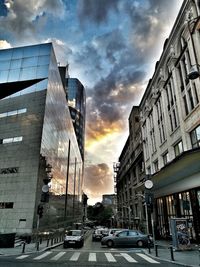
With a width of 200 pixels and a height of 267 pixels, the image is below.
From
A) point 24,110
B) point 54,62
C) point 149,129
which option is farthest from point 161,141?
point 54,62

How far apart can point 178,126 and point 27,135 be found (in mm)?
22501

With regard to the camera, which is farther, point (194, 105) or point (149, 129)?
point (149, 129)

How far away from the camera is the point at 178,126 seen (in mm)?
25891

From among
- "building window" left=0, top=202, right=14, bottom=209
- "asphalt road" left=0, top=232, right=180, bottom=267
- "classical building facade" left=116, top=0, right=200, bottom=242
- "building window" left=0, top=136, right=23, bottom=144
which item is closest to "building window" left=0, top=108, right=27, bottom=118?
"building window" left=0, top=136, right=23, bottom=144

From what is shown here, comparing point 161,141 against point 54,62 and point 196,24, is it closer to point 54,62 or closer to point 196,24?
point 196,24

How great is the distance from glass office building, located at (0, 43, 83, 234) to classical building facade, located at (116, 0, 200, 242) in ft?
51.4

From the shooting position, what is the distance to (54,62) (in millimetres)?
44562

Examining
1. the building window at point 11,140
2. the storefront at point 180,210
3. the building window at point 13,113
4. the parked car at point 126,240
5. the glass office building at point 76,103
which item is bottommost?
the parked car at point 126,240

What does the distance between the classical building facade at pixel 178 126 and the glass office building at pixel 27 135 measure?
15.7 meters

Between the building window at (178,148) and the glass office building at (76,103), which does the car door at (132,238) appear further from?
the glass office building at (76,103)

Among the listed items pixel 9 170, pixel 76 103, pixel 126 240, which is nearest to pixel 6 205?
pixel 9 170

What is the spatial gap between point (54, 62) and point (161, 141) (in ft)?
83.7

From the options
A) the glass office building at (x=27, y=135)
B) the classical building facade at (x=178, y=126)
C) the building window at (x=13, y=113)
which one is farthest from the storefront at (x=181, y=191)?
the building window at (x=13, y=113)

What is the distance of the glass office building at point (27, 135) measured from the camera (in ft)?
105
